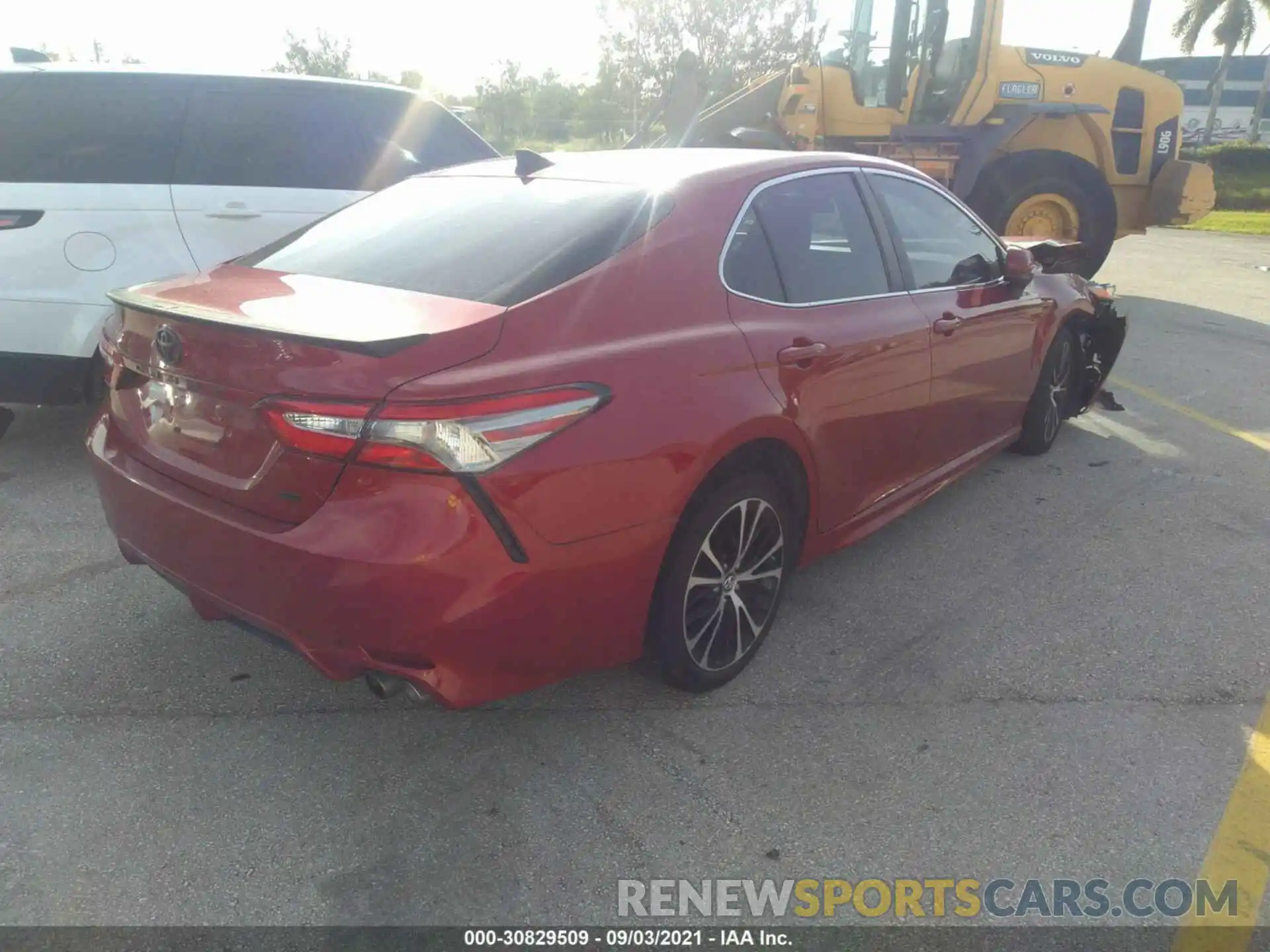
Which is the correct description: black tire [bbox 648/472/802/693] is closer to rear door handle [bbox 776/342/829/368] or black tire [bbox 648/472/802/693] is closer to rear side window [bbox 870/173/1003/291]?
rear door handle [bbox 776/342/829/368]

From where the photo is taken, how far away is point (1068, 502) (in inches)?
188

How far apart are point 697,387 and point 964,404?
1.97 metres

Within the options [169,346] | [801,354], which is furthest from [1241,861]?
[169,346]

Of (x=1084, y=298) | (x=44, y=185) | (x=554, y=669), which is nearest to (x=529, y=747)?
(x=554, y=669)

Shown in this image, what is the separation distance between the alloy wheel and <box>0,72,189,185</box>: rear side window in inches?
141

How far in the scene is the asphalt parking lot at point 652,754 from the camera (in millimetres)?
2338

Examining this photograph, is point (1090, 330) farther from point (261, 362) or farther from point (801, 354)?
point (261, 362)

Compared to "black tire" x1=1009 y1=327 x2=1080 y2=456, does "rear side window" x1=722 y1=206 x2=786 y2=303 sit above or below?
above

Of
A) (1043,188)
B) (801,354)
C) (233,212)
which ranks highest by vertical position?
(233,212)

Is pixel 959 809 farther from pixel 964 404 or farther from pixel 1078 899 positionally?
pixel 964 404

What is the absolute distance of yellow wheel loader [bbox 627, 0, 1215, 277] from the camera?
10.1m

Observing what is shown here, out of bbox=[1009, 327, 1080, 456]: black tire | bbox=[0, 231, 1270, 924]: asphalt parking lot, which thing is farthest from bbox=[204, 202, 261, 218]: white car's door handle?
bbox=[1009, 327, 1080, 456]: black tire

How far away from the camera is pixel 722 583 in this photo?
2.95 m

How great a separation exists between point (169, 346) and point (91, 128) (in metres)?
2.86
